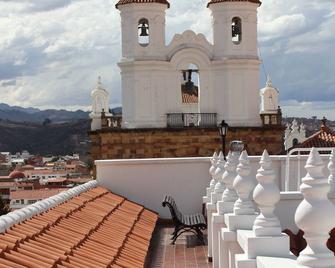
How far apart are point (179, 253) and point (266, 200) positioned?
6.38m

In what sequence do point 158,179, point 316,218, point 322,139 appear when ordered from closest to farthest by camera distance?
point 316,218 → point 158,179 → point 322,139

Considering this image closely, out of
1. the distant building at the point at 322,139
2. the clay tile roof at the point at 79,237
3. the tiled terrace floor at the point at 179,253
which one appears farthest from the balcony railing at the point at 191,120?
the clay tile roof at the point at 79,237

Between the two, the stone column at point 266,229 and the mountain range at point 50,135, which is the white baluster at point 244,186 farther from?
the mountain range at point 50,135

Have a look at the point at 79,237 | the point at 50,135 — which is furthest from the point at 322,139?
the point at 50,135

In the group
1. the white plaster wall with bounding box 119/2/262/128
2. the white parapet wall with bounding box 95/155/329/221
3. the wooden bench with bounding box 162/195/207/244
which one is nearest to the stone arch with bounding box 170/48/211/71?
the white plaster wall with bounding box 119/2/262/128

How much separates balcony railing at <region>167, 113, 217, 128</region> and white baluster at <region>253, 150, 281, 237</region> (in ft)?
86.7

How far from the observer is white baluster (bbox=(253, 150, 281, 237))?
5016 millimetres

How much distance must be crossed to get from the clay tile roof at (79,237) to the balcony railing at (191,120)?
64.2 feet

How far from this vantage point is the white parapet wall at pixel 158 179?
14.7 meters

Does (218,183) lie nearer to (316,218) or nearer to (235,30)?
(316,218)

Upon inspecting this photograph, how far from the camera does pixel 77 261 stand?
6.64 m

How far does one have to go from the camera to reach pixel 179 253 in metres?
11.2

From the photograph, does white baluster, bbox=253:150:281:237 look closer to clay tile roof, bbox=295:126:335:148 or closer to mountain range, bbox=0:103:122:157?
clay tile roof, bbox=295:126:335:148

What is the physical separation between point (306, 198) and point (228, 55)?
93.6 ft
